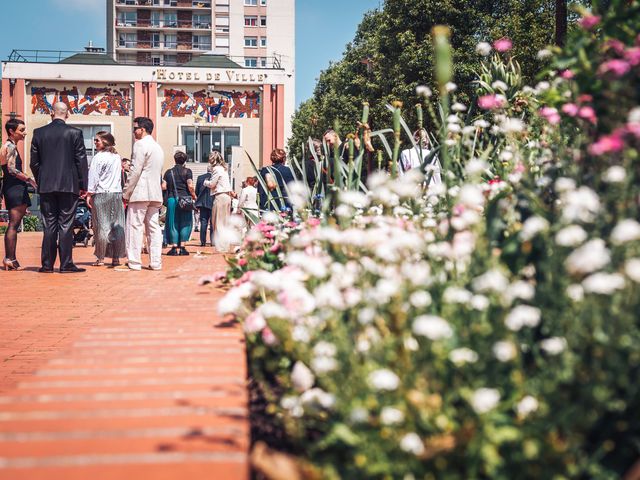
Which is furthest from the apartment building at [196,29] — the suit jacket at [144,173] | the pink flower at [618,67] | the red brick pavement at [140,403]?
the pink flower at [618,67]

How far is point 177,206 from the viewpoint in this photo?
13.2 m

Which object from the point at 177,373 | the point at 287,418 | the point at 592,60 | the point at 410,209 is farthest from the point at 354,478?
the point at 410,209

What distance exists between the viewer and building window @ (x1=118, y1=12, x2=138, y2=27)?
237ft

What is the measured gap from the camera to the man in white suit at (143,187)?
888cm

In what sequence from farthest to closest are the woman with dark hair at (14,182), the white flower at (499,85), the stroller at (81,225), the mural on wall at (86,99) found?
the mural on wall at (86,99) < the stroller at (81,225) < the woman with dark hair at (14,182) < the white flower at (499,85)

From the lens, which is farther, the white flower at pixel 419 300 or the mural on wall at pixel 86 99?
the mural on wall at pixel 86 99

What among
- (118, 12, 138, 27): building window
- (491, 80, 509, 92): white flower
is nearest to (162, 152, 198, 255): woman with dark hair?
(491, 80, 509, 92): white flower

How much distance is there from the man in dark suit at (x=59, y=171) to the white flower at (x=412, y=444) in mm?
8047

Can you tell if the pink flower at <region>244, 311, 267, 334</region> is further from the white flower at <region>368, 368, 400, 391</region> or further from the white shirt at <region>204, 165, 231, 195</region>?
the white shirt at <region>204, 165, 231, 195</region>

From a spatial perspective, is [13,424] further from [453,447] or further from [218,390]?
[453,447]

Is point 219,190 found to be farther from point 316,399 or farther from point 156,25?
point 156,25

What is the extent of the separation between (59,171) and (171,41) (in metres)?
68.1

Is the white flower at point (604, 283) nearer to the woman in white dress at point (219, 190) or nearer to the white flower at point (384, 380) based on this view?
the white flower at point (384, 380)

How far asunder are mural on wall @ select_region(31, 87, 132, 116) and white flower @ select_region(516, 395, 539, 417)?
3990cm
